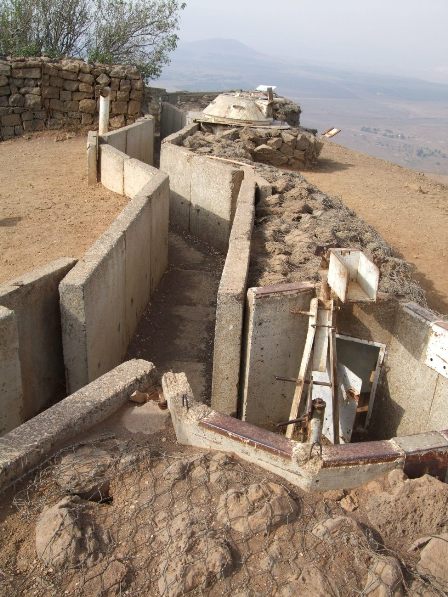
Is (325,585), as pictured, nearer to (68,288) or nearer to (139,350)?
(68,288)

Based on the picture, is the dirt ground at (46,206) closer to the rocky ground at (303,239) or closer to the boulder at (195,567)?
the rocky ground at (303,239)

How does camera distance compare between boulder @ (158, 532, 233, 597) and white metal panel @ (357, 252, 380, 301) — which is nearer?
boulder @ (158, 532, 233, 597)

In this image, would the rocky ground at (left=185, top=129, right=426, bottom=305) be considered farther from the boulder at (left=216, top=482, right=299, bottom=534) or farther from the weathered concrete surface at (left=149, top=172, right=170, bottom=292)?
the boulder at (left=216, top=482, right=299, bottom=534)

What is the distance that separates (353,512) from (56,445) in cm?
177

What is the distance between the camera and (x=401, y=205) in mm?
13297

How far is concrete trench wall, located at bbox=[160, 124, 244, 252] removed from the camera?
9.03m

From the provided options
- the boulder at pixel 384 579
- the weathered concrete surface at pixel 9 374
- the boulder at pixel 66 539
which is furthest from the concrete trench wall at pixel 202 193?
the boulder at pixel 384 579

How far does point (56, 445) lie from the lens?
12.0 ft

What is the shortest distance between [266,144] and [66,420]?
37.0 feet

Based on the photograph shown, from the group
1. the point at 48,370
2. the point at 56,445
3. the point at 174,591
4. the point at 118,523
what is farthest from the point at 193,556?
the point at 48,370

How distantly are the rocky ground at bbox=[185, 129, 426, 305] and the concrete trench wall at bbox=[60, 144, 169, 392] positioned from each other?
131cm

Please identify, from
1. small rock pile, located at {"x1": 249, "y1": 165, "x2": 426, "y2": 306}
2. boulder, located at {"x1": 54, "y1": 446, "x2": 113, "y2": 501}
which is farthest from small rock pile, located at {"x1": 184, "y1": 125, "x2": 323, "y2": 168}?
boulder, located at {"x1": 54, "y1": 446, "x2": 113, "y2": 501}

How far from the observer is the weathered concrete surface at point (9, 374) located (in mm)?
4457

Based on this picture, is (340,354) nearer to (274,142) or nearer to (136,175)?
(136,175)
